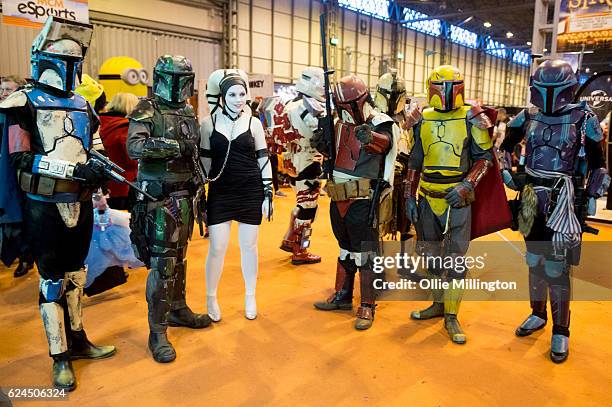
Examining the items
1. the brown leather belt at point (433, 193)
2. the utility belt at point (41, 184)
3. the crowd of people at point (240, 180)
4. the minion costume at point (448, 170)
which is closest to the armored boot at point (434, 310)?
the crowd of people at point (240, 180)

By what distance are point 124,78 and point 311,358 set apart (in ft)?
9.96

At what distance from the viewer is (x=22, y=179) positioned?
230 cm

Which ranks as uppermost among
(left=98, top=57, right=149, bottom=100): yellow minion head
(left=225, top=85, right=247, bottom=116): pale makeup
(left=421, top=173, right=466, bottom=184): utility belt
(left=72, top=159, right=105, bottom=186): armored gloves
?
(left=98, top=57, right=149, bottom=100): yellow minion head

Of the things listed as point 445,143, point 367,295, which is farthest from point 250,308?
point 445,143

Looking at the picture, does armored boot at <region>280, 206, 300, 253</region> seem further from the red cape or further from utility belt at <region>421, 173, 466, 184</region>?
the red cape

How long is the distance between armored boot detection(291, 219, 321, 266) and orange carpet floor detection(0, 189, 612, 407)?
0.79 metres

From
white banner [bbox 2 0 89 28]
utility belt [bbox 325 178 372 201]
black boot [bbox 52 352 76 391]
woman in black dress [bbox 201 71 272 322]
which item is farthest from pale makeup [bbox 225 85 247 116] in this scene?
white banner [bbox 2 0 89 28]

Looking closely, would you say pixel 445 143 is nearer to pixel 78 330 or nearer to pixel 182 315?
pixel 182 315

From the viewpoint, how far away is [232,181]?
3.09m

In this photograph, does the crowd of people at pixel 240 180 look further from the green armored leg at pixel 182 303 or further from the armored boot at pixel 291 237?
the armored boot at pixel 291 237

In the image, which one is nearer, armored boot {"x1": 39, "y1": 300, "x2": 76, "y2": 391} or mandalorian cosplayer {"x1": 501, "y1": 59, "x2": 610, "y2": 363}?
armored boot {"x1": 39, "y1": 300, "x2": 76, "y2": 391}

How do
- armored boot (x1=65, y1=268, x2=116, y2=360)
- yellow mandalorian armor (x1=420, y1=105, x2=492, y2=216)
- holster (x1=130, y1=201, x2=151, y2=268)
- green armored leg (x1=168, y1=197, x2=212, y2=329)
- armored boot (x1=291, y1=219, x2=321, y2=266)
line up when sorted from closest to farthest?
armored boot (x1=65, y1=268, x2=116, y2=360), holster (x1=130, y1=201, x2=151, y2=268), green armored leg (x1=168, y1=197, x2=212, y2=329), yellow mandalorian armor (x1=420, y1=105, x2=492, y2=216), armored boot (x1=291, y1=219, x2=321, y2=266)

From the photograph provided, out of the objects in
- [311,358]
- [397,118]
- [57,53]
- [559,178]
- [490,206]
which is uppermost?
[57,53]

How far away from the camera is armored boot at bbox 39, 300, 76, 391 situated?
2439 mm
